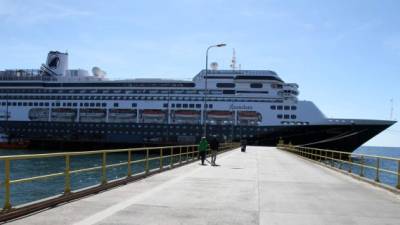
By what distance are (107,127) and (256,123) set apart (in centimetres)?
2501

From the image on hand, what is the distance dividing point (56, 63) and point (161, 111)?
28195mm

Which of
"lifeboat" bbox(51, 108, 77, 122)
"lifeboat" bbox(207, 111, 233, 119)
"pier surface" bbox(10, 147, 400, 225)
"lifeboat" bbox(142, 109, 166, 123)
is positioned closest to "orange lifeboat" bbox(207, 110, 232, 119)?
"lifeboat" bbox(207, 111, 233, 119)

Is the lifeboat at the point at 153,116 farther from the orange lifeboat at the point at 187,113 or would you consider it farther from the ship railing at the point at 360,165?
the ship railing at the point at 360,165

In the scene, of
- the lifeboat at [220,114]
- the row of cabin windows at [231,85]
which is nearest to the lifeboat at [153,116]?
the lifeboat at [220,114]

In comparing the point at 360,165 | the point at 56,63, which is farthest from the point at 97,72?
the point at 360,165

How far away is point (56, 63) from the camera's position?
3797 inches

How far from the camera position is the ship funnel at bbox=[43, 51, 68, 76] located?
315ft

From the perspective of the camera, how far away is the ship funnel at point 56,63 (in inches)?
3776

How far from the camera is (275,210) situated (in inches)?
376

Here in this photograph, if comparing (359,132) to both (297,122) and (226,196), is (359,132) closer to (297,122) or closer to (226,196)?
(297,122)

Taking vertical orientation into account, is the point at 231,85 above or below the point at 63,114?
above

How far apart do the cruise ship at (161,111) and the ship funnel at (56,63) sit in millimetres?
3657

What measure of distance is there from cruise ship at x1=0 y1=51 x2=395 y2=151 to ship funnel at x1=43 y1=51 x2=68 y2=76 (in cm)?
366

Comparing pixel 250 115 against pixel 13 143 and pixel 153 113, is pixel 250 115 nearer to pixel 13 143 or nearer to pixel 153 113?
pixel 153 113
